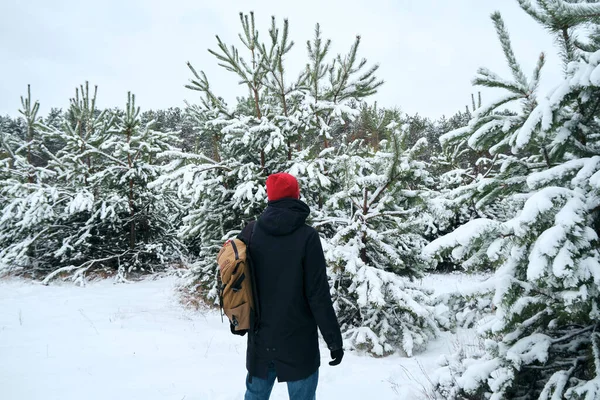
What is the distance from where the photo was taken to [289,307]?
2359 mm

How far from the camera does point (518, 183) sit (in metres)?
2.52

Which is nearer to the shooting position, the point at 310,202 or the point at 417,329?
the point at 417,329

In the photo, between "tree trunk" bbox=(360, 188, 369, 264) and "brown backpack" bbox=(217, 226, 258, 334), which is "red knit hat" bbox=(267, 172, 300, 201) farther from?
"tree trunk" bbox=(360, 188, 369, 264)

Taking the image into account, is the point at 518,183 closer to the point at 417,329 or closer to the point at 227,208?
the point at 417,329

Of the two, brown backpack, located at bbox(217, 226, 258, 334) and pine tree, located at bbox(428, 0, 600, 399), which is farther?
brown backpack, located at bbox(217, 226, 258, 334)

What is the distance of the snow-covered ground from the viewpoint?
3.57 metres

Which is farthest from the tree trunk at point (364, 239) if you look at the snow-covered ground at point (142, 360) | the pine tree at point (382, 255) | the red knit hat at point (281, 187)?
the red knit hat at point (281, 187)

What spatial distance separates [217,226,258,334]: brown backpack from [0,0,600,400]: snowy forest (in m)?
1.29

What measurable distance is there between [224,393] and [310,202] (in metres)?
3.65

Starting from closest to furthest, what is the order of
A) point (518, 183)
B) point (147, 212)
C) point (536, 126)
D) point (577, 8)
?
point (577, 8) < point (536, 126) < point (518, 183) < point (147, 212)

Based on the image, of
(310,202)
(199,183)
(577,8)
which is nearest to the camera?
(577,8)

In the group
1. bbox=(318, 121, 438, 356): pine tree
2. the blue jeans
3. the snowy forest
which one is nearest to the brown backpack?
the blue jeans

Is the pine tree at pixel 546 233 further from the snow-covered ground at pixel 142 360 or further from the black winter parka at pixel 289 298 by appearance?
the snow-covered ground at pixel 142 360

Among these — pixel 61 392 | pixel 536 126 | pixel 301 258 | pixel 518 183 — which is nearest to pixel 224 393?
pixel 61 392
